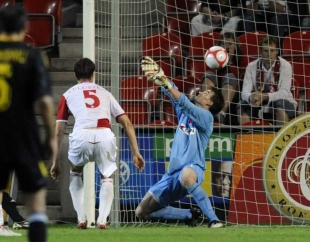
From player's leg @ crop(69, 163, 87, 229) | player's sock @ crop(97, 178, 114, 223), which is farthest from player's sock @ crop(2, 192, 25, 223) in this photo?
player's sock @ crop(97, 178, 114, 223)

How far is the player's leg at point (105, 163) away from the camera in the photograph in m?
9.78

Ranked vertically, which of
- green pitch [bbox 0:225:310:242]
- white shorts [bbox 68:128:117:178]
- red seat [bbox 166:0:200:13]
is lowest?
green pitch [bbox 0:225:310:242]

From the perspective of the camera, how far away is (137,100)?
11.4 meters

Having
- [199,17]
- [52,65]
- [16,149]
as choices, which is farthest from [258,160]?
[16,149]

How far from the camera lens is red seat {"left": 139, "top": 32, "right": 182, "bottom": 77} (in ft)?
41.2

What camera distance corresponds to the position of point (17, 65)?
17.6 ft

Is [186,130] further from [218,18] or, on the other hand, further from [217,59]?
[218,18]

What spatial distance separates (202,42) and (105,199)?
393cm

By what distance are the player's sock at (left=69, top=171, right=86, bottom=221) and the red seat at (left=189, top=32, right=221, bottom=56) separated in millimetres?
3520

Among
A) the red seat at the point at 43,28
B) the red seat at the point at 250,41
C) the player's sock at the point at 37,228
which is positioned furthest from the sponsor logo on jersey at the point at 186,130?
the player's sock at the point at 37,228

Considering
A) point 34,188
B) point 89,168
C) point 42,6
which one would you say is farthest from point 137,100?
point 34,188

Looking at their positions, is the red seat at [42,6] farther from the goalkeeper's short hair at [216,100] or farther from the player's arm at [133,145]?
the player's arm at [133,145]

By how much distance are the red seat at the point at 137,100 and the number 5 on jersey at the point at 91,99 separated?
1269 millimetres

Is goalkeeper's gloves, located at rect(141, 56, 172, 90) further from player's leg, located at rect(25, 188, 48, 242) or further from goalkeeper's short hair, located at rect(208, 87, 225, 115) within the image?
player's leg, located at rect(25, 188, 48, 242)
